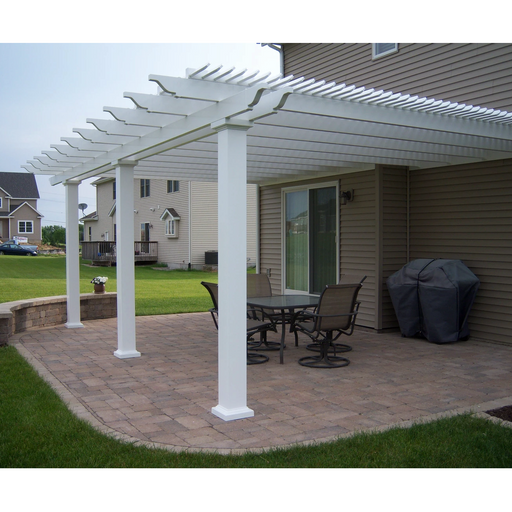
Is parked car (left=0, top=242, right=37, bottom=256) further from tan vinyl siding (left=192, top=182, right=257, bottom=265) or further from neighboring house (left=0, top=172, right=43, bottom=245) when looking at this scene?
tan vinyl siding (left=192, top=182, right=257, bottom=265)

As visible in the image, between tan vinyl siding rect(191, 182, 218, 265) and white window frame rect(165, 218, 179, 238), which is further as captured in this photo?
white window frame rect(165, 218, 179, 238)

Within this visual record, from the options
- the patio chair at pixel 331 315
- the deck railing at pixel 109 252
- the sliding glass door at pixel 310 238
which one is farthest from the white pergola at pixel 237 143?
the deck railing at pixel 109 252

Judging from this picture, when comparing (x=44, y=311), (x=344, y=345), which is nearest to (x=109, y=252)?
(x=44, y=311)

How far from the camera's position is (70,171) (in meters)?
8.59

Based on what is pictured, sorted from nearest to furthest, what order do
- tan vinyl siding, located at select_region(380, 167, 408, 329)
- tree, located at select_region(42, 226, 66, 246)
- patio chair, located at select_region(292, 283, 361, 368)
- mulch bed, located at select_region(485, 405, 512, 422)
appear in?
mulch bed, located at select_region(485, 405, 512, 422) < patio chair, located at select_region(292, 283, 361, 368) < tan vinyl siding, located at select_region(380, 167, 408, 329) < tree, located at select_region(42, 226, 66, 246)

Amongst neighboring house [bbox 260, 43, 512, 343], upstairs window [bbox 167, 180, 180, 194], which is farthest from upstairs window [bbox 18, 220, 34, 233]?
neighboring house [bbox 260, 43, 512, 343]

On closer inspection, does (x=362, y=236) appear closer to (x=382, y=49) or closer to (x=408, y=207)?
(x=408, y=207)

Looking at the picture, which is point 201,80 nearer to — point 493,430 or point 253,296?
point 493,430

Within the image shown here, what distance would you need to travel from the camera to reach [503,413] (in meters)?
4.33

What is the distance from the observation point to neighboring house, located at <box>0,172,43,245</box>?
47.9 m

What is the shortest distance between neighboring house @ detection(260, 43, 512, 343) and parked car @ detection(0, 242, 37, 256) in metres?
33.1

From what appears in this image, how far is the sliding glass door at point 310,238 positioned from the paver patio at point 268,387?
1895 mm

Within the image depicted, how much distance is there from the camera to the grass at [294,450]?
11.0ft

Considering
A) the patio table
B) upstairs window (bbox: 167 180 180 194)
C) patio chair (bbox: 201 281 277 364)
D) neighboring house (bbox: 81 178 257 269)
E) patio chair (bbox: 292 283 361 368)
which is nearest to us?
patio chair (bbox: 292 283 361 368)
